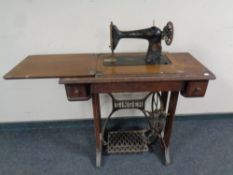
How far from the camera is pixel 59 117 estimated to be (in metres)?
2.01

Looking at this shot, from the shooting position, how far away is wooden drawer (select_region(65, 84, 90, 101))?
122 centimetres

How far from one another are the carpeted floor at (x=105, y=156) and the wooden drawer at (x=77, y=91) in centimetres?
66

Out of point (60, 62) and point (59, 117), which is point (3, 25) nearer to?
point (60, 62)

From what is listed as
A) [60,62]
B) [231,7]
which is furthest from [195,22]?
[60,62]

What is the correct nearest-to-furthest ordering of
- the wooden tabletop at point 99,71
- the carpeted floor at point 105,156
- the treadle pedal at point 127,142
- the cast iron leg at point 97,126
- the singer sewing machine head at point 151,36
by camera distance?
the wooden tabletop at point 99,71 < the singer sewing machine head at point 151,36 < the cast iron leg at point 97,126 < the carpeted floor at point 105,156 < the treadle pedal at point 127,142

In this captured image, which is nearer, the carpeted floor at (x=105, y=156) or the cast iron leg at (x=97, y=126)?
the cast iron leg at (x=97, y=126)

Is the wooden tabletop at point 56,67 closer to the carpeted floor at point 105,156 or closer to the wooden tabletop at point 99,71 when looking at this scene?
the wooden tabletop at point 99,71

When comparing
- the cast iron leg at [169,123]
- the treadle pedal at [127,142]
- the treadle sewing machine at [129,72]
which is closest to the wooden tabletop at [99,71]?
the treadle sewing machine at [129,72]

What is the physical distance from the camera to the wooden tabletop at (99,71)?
1178 millimetres

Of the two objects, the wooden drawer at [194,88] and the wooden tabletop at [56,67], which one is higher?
the wooden tabletop at [56,67]

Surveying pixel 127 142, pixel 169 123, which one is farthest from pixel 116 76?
pixel 127 142

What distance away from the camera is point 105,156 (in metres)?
1.71

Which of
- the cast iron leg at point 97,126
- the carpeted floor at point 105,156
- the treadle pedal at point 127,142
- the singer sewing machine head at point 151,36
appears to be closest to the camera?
the singer sewing machine head at point 151,36

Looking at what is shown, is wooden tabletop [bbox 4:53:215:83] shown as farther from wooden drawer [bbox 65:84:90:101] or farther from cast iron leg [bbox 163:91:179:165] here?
cast iron leg [bbox 163:91:179:165]
